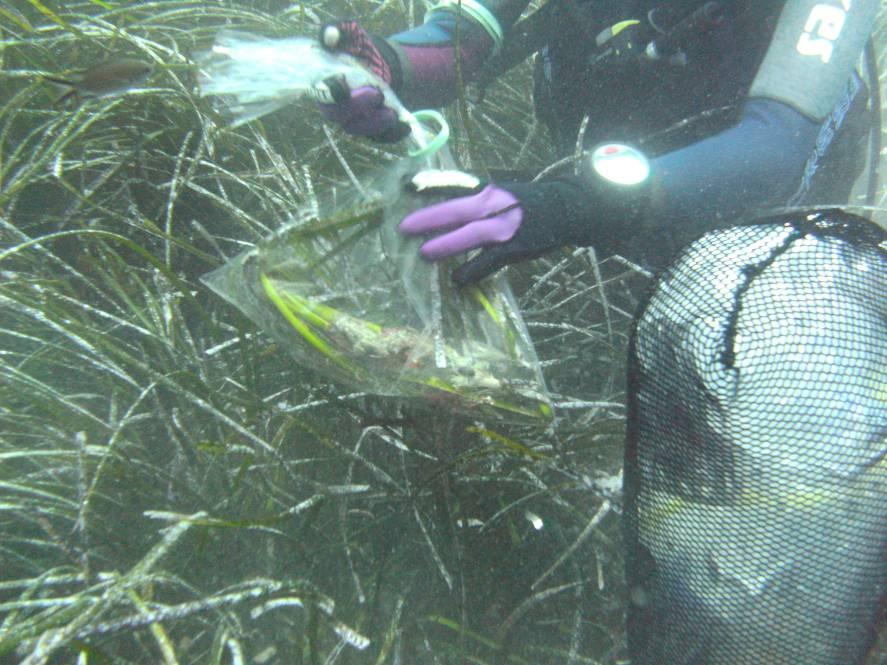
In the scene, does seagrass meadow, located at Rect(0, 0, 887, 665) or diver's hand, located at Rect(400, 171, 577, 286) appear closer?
diver's hand, located at Rect(400, 171, 577, 286)

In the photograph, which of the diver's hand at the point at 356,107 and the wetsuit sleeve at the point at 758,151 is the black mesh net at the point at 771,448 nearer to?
the wetsuit sleeve at the point at 758,151

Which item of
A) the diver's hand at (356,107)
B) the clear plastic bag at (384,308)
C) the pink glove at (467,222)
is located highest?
the diver's hand at (356,107)

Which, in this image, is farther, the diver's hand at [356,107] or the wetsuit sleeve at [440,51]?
the wetsuit sleeve at [440,51]

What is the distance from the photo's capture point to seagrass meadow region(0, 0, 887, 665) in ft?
4.78

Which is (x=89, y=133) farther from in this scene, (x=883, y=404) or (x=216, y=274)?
(x=883, y=404)

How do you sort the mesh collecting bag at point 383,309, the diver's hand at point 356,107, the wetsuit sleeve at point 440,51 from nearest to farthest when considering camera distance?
the mesh collecting bag at point 383,309 → the diver's hand at point 356,107 → the wetsuit sleeve at point 440,51

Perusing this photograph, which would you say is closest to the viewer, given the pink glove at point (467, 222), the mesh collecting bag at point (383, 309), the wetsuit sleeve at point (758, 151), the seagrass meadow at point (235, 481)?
the mesh collecting bag at point (383, 309)

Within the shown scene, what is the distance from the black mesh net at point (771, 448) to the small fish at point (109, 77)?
1685 mm

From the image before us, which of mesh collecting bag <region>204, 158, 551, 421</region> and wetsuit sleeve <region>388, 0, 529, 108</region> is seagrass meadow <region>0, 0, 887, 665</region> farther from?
wetsuit sleeve <region>388, 0, 529, 108</region>

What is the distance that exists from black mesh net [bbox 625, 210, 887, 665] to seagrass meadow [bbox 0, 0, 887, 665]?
42 centimetres

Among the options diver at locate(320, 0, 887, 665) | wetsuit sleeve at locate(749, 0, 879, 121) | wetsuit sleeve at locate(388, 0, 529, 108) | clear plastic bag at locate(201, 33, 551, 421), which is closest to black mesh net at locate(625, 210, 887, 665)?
diver at locate(320, 0, 887, 665)

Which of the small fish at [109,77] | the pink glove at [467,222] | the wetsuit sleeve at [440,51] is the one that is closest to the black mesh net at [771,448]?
the pink glove at [467,222]

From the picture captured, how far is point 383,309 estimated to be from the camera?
131 centimetres

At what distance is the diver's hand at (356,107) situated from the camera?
1.62 m
